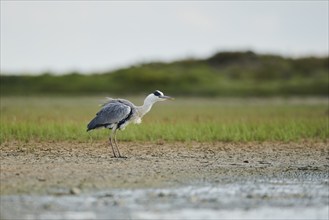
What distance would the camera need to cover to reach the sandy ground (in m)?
10.4

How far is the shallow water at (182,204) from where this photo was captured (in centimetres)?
966

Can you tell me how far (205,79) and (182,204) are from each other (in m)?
44.0

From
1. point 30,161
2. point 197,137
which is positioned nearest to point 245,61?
point 197,137

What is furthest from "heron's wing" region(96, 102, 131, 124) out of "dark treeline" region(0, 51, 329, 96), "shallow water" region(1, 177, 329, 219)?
"dark treeline" region(0, 51, 329, 96)

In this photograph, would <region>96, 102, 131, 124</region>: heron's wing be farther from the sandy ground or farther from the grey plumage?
the sandy ground

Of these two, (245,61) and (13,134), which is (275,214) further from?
(245,61)

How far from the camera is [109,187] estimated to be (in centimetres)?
1141

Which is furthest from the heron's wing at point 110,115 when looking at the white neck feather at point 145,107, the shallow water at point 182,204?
the shallow water at point 182,204

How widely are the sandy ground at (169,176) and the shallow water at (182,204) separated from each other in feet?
0.04

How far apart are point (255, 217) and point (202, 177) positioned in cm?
302

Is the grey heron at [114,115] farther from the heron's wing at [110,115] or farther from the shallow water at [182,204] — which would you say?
the shallow water at [182,204]

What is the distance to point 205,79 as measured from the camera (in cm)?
5409

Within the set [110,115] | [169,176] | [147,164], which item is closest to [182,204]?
[169,176]

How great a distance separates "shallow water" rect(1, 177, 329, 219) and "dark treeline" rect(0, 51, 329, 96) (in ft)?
121
